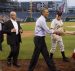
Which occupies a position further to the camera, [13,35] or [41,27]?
[13,35]

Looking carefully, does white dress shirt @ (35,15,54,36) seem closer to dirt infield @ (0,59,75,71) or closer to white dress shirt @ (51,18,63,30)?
dirt infield @ (0,59,75,71)

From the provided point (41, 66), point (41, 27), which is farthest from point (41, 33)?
point (41, 66)

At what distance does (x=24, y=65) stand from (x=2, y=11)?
6730cm

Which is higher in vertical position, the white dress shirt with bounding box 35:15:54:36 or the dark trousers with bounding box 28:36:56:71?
the white dress shirt with bounding box 35:15:54:36

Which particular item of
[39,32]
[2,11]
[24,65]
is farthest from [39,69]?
[2,11]

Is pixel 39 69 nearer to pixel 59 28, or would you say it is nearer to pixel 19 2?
pixel 59 28

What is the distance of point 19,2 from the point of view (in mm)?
82062

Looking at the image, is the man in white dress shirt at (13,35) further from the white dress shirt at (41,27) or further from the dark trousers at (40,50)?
the white dress shirt at (41,27)

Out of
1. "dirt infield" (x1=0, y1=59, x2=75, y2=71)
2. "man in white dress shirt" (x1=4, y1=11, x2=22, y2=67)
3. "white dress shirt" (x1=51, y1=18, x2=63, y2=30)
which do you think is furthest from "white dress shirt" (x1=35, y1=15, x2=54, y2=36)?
"white dress shirt" (x1=51, y1=18, x2=63, y2=30)

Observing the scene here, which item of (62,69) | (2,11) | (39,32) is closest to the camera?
(39,32)

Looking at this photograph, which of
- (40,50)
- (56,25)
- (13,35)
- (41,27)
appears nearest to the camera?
(41,27)

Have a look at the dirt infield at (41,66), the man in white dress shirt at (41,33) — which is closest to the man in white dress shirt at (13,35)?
the dirt infield at (41,66)

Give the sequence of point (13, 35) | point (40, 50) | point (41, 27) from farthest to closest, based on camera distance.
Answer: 1. point (13, 35)
2. point (40, 50)
3. point (41, 27)

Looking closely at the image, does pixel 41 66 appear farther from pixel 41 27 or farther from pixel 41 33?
pixel 41 27
